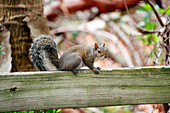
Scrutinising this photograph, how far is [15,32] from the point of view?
88.2 inches

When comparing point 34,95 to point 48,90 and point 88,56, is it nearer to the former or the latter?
point 48,90

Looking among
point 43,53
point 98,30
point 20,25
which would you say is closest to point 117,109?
point 98,30

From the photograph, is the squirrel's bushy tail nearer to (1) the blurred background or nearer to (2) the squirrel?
(2) the squirrel

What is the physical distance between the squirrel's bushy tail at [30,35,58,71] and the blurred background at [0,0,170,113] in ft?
1.77

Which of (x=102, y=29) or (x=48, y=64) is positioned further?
(x=102, y=29)

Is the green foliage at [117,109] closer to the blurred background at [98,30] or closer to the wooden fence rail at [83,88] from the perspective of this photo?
the blurred background at [98,30]

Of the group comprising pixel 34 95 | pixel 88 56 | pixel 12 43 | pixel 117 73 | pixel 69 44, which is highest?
pixel 69 44

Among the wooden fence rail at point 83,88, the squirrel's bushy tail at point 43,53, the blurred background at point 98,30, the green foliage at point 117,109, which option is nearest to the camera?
the wooden fence rail at point 83,88

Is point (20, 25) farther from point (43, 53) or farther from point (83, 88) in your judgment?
point (83, 88)

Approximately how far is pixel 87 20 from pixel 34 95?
13.1ft

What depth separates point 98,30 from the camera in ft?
14.7

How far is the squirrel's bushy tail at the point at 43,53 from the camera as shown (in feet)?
5.49

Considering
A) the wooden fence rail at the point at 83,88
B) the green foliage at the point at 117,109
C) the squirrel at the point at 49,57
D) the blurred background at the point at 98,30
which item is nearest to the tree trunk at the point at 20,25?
the blurred background at the point at 98,30

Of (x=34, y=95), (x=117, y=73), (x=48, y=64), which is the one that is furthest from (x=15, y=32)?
(x=117, y=73)
